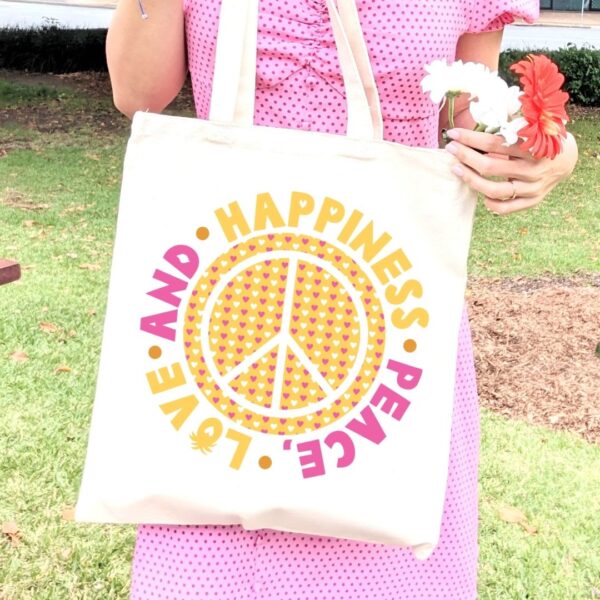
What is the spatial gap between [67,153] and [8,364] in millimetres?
5977

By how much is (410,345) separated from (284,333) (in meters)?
0.17

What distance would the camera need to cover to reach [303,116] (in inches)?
58.6

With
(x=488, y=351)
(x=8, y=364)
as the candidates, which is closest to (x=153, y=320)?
(x=8, y=364)

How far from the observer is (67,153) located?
34.5 ft

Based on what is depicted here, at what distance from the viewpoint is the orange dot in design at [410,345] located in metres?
1.37

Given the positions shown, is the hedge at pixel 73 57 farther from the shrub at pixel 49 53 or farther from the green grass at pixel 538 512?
the green grass at pixel 538 512

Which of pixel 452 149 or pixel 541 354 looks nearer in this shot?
pixel 452 149

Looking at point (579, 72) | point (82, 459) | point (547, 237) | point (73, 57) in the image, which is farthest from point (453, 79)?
point (579, 72)

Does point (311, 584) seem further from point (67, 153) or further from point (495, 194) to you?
point (67, 153)

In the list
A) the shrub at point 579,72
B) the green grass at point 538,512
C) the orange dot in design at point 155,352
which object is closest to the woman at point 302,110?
the orange dot in design at point 155,352

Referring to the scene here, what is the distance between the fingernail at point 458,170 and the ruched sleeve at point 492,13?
1.07 ft

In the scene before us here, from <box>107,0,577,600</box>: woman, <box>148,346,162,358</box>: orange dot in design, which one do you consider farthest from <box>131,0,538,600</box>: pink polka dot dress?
<box>148,346,162,358</box>: orange dot in design

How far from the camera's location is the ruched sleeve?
62.2 inches

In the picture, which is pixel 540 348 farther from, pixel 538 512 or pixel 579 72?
pixel 579 72
